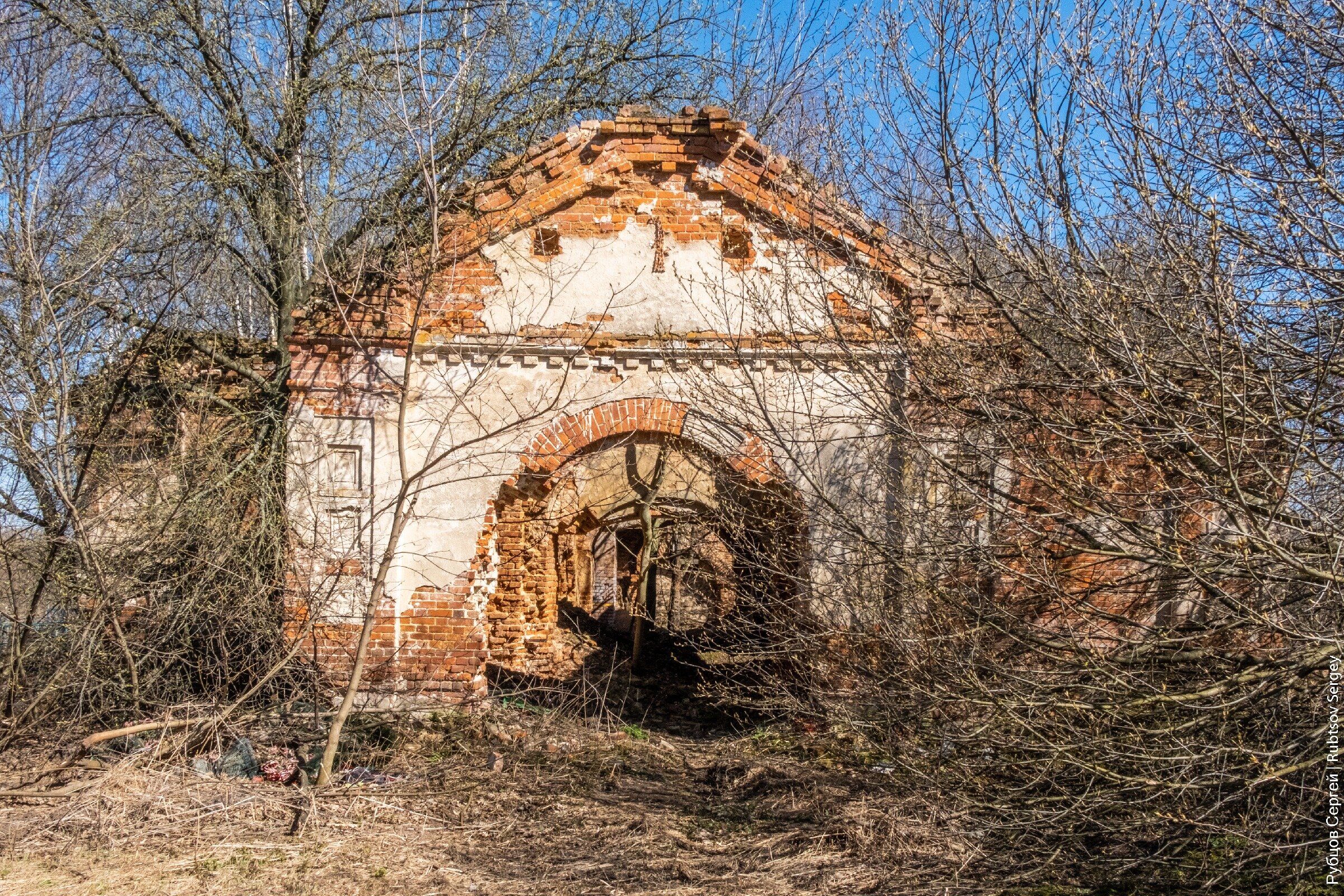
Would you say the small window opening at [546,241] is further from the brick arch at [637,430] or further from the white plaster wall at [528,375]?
the brick arch at [637,430]

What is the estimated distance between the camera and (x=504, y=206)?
8.53m

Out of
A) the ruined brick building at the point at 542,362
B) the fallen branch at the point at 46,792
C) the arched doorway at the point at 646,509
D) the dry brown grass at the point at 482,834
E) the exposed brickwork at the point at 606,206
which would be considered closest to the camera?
the dry brown grass at the point at 482,834

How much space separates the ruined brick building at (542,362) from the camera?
8.38 metres

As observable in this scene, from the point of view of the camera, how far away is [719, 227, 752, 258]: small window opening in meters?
8.58

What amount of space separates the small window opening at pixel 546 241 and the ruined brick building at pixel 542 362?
0.02 m

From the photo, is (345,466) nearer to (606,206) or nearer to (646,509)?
(606,206)

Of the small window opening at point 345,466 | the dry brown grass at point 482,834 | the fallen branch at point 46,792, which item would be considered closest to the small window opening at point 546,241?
the small window opening at point 345,466

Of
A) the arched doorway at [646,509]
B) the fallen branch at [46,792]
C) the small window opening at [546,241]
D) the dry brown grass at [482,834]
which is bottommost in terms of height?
the dry brown grass at [482,834]

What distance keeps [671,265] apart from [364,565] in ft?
11.6

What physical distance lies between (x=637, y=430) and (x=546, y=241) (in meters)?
1.77

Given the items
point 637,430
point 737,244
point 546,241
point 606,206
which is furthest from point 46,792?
point 737,244

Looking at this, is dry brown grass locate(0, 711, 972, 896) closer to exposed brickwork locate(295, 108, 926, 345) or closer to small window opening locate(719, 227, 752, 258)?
exposed brickwork locate(295, 108, 926, 345)

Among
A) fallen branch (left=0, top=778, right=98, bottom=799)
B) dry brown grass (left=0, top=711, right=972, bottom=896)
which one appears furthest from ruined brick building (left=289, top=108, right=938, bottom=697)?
fallen branch (left=0, top=778, right=98, bottom=799)

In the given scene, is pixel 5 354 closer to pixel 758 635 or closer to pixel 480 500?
pixel 480 500
